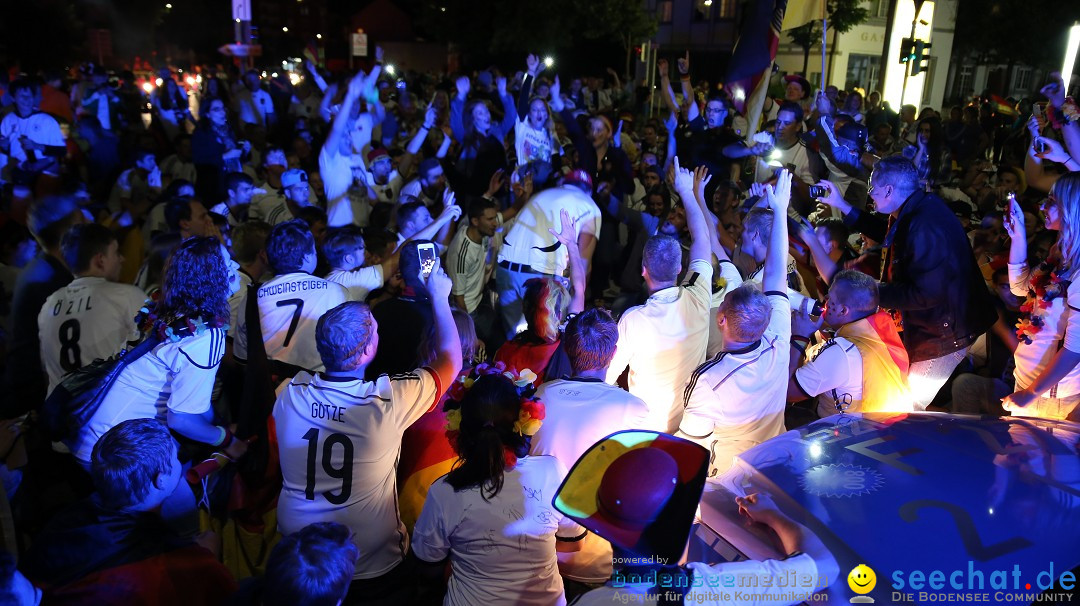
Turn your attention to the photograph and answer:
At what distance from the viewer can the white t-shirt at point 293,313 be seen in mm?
4066

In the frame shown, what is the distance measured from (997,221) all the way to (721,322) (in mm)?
3939

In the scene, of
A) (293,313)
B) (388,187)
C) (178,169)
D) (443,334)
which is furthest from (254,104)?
(443,334)

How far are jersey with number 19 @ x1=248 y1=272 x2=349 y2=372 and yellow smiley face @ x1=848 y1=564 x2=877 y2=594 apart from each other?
9.93 ft

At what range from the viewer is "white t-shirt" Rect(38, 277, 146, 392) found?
149 inches

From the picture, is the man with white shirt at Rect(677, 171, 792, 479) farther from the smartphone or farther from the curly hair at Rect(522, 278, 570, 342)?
the smartphone

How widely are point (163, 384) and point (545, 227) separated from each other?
10.7 feet

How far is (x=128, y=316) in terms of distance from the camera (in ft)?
12.9

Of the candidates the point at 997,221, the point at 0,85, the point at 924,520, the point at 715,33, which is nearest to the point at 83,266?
the point at 924,520

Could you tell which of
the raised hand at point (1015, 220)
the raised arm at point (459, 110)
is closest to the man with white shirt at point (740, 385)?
the raised hand at point (1015, 220)

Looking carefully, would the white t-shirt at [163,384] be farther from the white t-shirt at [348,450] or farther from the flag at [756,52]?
the flag at [756,52]

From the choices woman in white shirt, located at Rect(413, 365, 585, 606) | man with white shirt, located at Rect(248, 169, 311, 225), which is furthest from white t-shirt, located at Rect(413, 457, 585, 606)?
man with white shirt, located at Rect(248, 169, 311, 225)

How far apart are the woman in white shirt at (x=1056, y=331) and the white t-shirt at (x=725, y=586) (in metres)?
2.58

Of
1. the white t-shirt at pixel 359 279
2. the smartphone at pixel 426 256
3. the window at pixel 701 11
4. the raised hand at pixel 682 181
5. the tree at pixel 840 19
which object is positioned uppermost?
the window at pixel 701 11

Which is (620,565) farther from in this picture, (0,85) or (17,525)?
(0,85)
